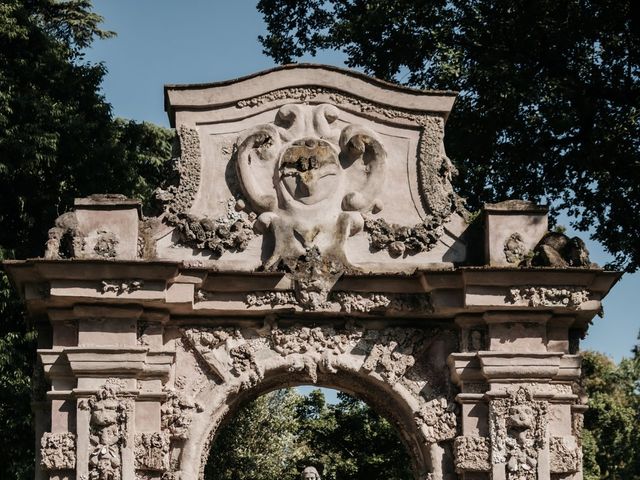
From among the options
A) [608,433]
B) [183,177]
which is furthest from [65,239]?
[608,433]

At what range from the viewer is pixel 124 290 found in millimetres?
12969

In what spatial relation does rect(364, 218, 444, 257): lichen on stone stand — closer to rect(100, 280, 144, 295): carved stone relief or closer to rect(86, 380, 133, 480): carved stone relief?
rect(100, 280, 144, 295): carved stone relief

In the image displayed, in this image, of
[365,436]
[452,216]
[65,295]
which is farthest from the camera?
[365,436]

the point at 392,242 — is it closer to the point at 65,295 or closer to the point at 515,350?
the point at 515,350

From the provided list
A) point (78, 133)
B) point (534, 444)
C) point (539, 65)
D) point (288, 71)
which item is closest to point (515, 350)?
point (534, 444)

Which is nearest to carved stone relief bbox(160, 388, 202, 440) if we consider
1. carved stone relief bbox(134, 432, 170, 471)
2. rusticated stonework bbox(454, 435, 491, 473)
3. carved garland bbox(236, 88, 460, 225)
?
carved stone relief bbox(134, 432, 170, 471)

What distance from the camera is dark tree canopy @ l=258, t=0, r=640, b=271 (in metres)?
17.9

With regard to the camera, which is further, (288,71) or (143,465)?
(288,71)

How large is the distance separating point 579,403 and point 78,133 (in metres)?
8.86

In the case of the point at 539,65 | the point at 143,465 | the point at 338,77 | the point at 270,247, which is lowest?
the point at 143,465

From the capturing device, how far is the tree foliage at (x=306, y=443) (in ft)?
83.5

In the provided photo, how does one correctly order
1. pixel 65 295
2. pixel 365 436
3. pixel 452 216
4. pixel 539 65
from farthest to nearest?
pixel 365 436 → pixel 539 65 → pixel 452 216 → pixel 65 295

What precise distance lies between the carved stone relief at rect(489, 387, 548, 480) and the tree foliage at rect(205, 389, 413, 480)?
11.3m

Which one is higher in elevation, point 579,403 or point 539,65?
point 539,65
